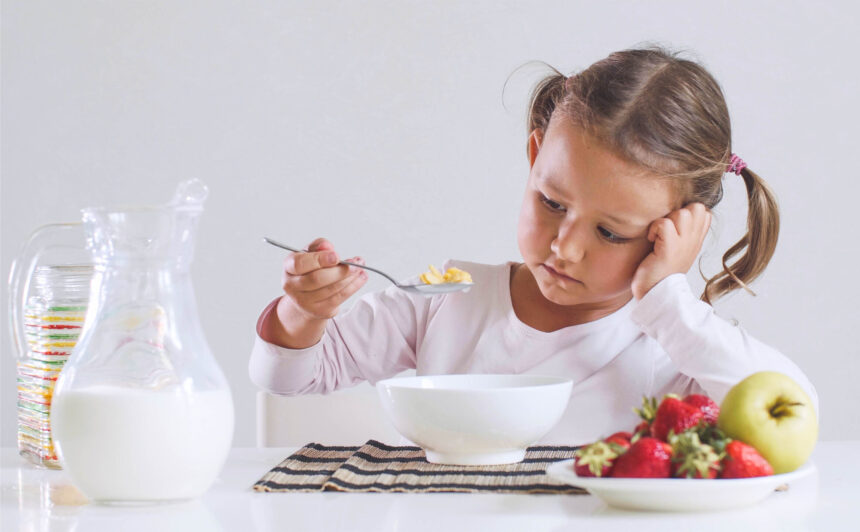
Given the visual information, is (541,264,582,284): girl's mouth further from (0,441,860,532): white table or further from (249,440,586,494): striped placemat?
(0,441,860,532): white table

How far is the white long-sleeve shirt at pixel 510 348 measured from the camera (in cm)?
117

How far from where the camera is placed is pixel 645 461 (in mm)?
688

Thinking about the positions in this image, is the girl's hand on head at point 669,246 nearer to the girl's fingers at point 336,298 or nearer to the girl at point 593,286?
the girl at point 593,286

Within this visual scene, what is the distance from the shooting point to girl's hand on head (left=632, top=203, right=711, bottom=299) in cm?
118

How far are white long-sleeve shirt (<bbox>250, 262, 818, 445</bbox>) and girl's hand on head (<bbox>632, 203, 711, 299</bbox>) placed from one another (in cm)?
2

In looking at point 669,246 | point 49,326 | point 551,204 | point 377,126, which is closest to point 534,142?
point 551,204

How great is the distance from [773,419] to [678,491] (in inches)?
5.0

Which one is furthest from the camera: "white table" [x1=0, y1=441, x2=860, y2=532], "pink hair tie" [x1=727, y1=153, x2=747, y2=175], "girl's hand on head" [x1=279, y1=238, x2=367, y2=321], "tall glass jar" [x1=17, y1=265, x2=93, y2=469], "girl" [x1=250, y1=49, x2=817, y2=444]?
"pink hair tie" [x1=727, y1=153, x2=747, y2=175]

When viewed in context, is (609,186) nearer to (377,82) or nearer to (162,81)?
(377,82)

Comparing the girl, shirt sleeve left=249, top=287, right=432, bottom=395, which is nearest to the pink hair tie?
the girl

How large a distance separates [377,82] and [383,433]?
4.48 feet

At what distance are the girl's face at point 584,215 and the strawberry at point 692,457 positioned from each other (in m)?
0.48

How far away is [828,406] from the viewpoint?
98.0 inches

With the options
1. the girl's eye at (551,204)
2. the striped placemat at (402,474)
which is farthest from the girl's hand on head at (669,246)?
the striped placemat at (402,474)
